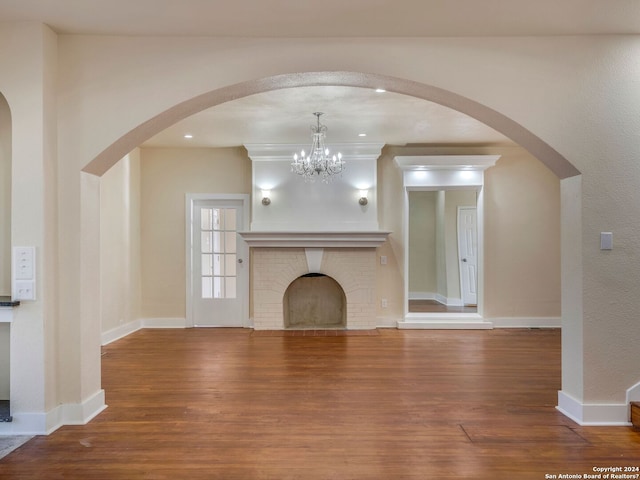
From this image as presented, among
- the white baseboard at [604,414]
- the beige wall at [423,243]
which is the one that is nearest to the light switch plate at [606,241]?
the white baseboard at [604,414]

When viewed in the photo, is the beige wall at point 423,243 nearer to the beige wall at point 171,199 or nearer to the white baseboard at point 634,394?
the beige wall at point 171,199

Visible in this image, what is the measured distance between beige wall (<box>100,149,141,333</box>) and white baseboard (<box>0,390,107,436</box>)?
222 cm

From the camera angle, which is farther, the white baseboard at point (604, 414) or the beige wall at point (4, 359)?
the beige wall at point (4, 359)

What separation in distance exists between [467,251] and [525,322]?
1.84m

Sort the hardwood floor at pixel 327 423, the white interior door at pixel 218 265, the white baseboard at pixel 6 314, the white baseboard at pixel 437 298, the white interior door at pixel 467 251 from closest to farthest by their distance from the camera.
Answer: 1. the hardwood floor at pixel 327 423
2. the white baseboard at pixel 6 314
3. the white interior door at pixel 218 265
4. the white interior door at pixel 467 251
5. the white baseboard at pixel 437 298

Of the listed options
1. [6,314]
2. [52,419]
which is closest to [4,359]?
[6,314]

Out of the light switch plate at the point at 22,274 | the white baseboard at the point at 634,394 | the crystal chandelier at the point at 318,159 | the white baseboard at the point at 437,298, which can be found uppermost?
the crystal chandelier at the point at 318,159

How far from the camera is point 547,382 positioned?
353cm

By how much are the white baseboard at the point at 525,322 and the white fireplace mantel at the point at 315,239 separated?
6.91 ft

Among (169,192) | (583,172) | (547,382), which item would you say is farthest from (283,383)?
(169,192)

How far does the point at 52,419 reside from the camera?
2.60m

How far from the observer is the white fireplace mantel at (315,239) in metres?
5.54

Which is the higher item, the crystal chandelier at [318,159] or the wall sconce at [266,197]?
the crystal chandelier at [318,159]

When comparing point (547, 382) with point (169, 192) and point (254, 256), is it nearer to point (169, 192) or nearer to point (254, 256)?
point (254, 256)
